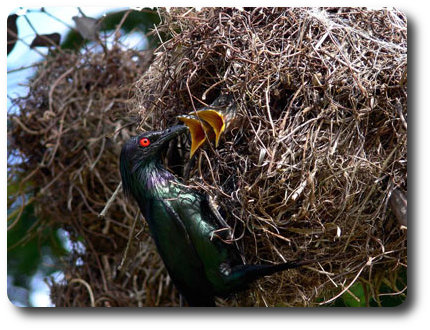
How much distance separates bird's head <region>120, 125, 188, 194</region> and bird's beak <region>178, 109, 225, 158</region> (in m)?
0.05

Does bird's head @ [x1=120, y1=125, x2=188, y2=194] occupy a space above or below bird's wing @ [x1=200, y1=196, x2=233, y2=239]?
above

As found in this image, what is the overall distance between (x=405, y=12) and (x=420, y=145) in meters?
0.36

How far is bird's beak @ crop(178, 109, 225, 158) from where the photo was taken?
174 cm

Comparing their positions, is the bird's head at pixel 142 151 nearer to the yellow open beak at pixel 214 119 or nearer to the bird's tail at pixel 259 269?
the yellow open beak at pixel 214 119

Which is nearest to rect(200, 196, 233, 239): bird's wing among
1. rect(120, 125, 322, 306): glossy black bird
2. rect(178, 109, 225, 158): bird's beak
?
rect(120, 125, 322, 306): glossy black bird

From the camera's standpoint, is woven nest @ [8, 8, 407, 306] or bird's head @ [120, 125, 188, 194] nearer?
woven nest @ [8, 8, 407, 306]

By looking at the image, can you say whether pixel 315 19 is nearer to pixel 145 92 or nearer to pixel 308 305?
pixel 145 92

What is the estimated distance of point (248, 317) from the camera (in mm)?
1876

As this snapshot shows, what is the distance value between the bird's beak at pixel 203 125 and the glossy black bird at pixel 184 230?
0.09ft

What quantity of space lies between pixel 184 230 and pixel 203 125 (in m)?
0.27

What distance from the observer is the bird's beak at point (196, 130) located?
5.76 ft

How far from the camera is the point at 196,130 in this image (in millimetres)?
1775

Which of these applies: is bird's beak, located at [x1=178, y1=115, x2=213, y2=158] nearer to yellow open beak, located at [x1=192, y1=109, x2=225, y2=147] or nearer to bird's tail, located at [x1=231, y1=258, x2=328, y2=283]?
yellow open beak, located at [x1=192, y1=109, x2=225, y2=147]

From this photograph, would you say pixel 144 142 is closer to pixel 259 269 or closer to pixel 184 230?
pixel 184 230
